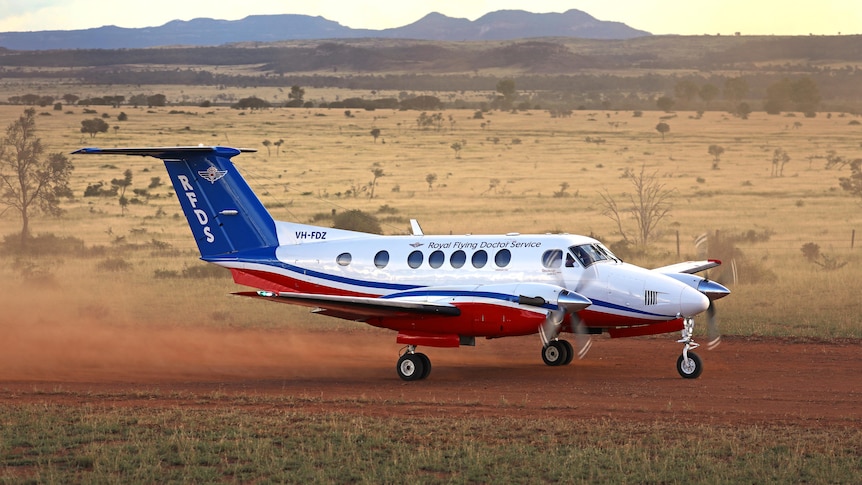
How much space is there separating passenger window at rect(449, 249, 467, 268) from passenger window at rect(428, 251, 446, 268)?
207mm

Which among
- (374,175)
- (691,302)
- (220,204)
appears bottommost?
(691,302)

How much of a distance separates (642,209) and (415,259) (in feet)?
101

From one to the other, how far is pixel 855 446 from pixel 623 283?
7377 millimetres

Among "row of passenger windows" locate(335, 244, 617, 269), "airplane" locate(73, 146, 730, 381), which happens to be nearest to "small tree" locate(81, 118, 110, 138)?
"airplane" locate(73, 146, 730, 381)

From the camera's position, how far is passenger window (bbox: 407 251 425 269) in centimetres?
2495

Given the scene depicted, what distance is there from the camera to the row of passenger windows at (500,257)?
24000 mm

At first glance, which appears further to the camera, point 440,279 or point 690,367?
point 440,279

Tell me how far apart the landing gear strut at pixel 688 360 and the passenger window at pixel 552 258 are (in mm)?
2740

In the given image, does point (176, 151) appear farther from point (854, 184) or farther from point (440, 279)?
point (854, 184)

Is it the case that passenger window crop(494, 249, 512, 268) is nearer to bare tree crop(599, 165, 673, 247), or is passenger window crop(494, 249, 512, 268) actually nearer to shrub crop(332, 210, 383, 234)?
bare tree crop(599, 165, 673, 247)

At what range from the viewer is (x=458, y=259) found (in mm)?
24609

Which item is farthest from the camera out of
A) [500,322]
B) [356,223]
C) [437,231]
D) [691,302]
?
[437,231]

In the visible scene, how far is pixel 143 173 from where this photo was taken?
82.2 meters

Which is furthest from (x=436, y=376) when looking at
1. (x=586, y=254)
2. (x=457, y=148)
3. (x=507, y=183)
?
(x=457, y=148)
